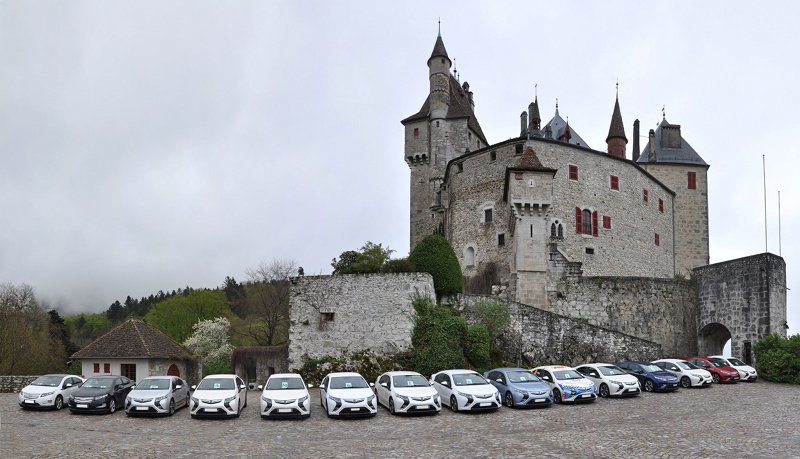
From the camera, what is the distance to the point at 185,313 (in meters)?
67.9

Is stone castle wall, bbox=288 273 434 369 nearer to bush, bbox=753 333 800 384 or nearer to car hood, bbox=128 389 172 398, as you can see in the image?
car hood, bbox=128 389 172 398

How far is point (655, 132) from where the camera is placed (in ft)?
204

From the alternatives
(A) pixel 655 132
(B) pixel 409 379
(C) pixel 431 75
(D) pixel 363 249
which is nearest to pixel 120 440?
(B) pixel 409 379

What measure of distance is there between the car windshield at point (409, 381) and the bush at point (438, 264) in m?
10.9

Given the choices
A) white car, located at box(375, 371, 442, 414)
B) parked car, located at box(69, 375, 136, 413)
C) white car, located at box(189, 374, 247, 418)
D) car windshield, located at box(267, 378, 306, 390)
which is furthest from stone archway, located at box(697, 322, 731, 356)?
parked car, located at box(69, 375, 136, 413)

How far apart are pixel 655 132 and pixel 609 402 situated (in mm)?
45165

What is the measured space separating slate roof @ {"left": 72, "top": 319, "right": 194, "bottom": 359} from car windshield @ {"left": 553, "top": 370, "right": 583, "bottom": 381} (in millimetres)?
21021

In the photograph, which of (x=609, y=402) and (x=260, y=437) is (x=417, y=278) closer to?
(x=609, y=402)

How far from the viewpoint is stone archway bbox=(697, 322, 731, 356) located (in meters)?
39.4

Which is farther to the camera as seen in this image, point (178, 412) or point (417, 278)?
point (417, 278)

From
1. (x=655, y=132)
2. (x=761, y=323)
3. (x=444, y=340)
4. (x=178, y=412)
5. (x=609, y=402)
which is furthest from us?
(x=655, y=132)

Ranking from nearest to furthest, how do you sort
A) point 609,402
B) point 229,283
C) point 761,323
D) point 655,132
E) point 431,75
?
1. point 609,402
2. point 761,323
3. point 431,75
4. point 655,132
5. point 229,283

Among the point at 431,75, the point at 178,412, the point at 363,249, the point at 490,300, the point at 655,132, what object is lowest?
the point at 178,412

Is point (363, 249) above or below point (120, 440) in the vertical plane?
above
